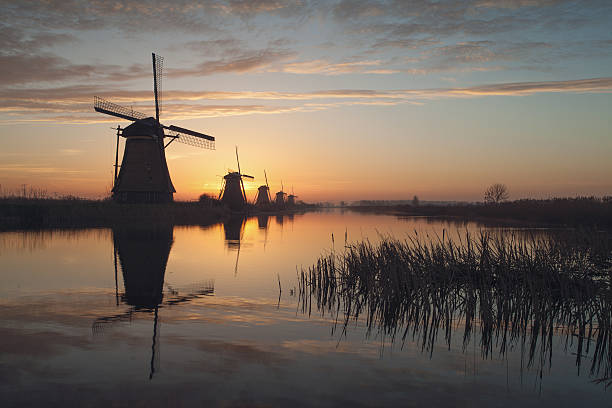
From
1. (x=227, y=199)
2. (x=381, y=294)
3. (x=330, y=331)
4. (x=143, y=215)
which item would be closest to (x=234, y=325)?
(x=330, y=331)

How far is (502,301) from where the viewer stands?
297 inches

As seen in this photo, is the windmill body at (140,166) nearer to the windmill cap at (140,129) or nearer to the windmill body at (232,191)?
the windmill cap at (140,129)

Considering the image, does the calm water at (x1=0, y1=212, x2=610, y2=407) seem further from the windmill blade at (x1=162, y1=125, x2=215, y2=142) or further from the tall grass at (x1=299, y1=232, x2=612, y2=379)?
the windmill blade at (x1=162, y1=125, x2=215, y2=142)

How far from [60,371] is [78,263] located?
11.0 meters

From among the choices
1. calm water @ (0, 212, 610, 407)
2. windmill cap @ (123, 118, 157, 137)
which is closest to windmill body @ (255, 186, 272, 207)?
windmill cap @ (123, 118, 157, 137)

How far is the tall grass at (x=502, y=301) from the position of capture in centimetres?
670

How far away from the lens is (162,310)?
29.3 ft

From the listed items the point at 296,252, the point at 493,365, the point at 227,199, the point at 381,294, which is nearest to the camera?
the point at 493,365

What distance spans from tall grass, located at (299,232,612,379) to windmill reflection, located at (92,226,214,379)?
311 cm

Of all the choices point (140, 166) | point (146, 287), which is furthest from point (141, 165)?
point (146, 287)

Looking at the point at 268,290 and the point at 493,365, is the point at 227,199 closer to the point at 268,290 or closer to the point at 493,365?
the point at 268,290

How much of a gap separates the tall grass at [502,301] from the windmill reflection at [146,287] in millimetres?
3109

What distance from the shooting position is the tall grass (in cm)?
670

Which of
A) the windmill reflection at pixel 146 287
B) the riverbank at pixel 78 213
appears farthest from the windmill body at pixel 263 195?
the windmill reflection at pixel 146 287
